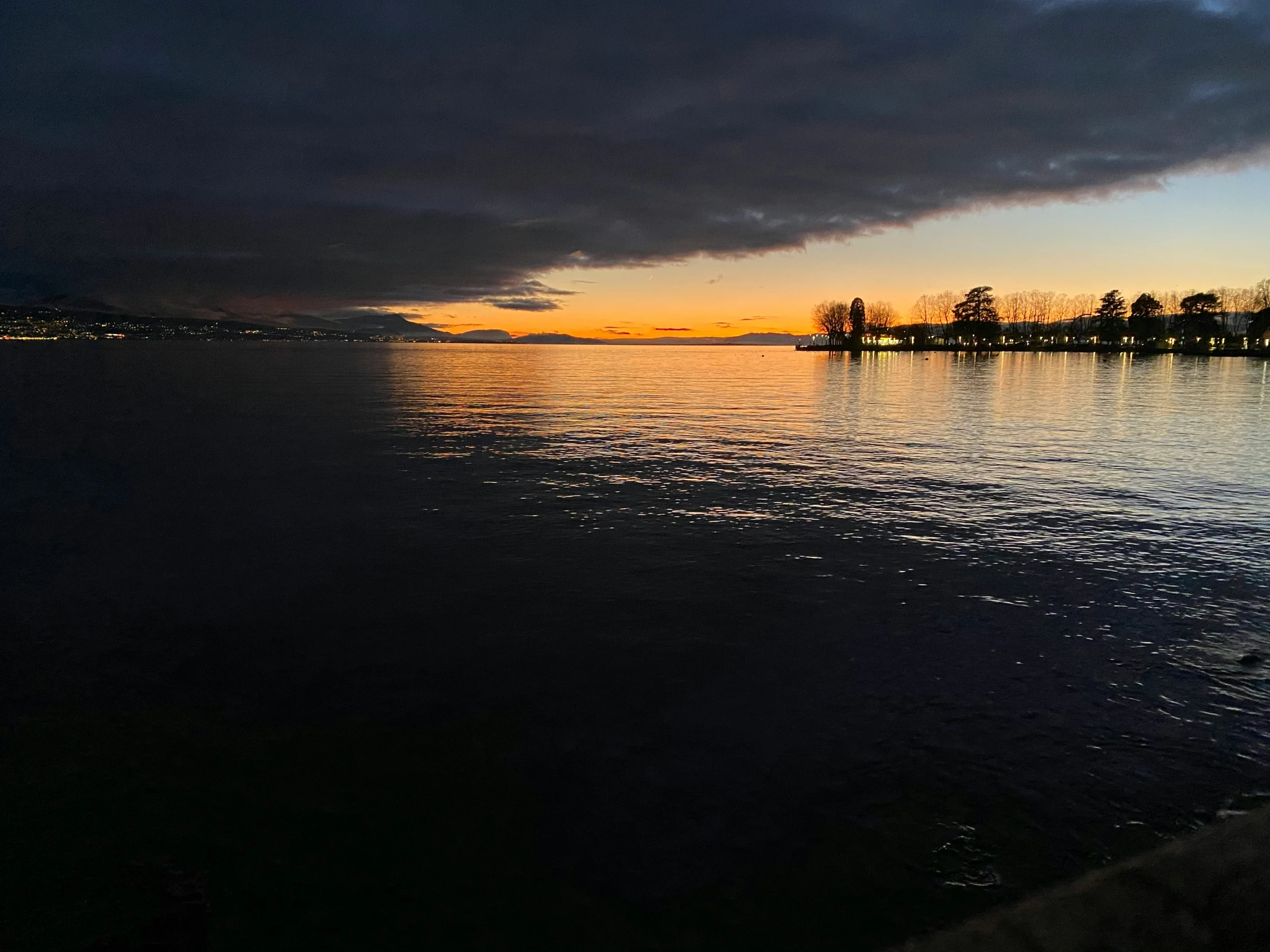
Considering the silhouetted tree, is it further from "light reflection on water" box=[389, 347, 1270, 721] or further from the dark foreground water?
the dark foreground water

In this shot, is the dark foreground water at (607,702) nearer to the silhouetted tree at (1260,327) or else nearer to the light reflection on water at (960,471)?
the light reflection on water at (960,471)

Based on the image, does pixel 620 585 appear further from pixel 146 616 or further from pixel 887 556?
pixel 146 616

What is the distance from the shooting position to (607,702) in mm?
11039

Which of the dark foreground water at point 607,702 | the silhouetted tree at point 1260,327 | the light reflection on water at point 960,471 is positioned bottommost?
the dark foreground water at point 607,702

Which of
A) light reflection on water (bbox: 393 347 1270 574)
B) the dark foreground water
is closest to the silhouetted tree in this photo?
light reflection on water (bbox: 393 347 1270 574)

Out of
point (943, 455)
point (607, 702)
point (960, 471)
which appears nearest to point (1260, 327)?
point (943, 455)

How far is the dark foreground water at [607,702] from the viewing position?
7340mm

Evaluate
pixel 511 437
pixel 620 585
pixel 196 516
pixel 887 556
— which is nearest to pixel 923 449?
pixel 887 556

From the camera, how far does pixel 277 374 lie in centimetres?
10938

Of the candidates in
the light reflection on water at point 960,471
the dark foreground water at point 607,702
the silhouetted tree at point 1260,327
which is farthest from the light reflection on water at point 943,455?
the silhouetted tree at point 1260,327

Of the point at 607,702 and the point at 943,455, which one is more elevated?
the point at 943,455

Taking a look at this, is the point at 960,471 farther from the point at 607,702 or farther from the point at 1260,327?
the point at 1260,327

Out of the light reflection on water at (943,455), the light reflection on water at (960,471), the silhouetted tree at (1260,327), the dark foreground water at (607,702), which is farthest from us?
the silhouetted tree at (1260,327)

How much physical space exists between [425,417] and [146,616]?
124 feet
